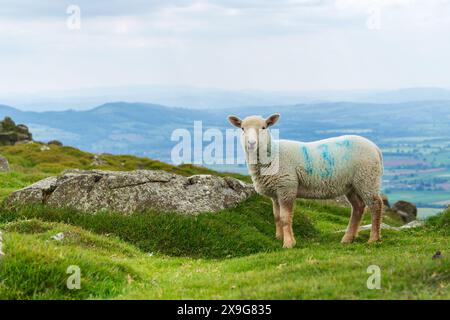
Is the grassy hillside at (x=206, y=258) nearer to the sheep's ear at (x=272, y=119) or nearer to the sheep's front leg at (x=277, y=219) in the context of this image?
the sheep's front leg at (x=277, y=219)

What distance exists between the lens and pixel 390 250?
17.0 m

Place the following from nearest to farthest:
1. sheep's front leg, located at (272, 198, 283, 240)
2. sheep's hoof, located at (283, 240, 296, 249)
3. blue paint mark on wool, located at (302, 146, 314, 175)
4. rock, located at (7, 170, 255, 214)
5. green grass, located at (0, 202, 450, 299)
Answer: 1. green grass, located at (0, 202, 450, 299)
2. sheep's hoof, located at (283, 240, 296, 249)
3. blue paint mark on wool, located at (302, 146, 314, 175)
4. sheep's front leg, located at (272, 198, 283, 240)
5. rock, located at (7, 170, 255, 214)

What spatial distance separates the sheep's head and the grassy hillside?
10.3 ft

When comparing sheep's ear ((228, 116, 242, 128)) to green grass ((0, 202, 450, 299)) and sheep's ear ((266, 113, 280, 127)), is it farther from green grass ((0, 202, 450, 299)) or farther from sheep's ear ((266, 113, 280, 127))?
green grass ((0, 202, 450, 299))

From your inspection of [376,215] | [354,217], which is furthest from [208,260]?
[376,215]

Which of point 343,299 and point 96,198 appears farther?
point 96,198

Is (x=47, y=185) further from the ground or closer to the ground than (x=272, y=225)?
further from the ground

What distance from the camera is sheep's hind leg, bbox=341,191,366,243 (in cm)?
1948

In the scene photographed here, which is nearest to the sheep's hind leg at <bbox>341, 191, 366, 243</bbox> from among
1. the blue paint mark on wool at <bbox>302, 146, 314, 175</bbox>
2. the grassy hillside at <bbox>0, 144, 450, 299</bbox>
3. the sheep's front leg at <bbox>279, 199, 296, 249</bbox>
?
the grassy hillside at <bbox>0, 144, 450, 299</bbox>

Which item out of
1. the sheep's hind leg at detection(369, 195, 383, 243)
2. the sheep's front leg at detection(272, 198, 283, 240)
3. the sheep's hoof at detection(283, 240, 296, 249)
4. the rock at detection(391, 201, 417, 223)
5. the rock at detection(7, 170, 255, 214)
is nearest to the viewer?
the sheep's hoof at detection(283, 240, 296, 249)
